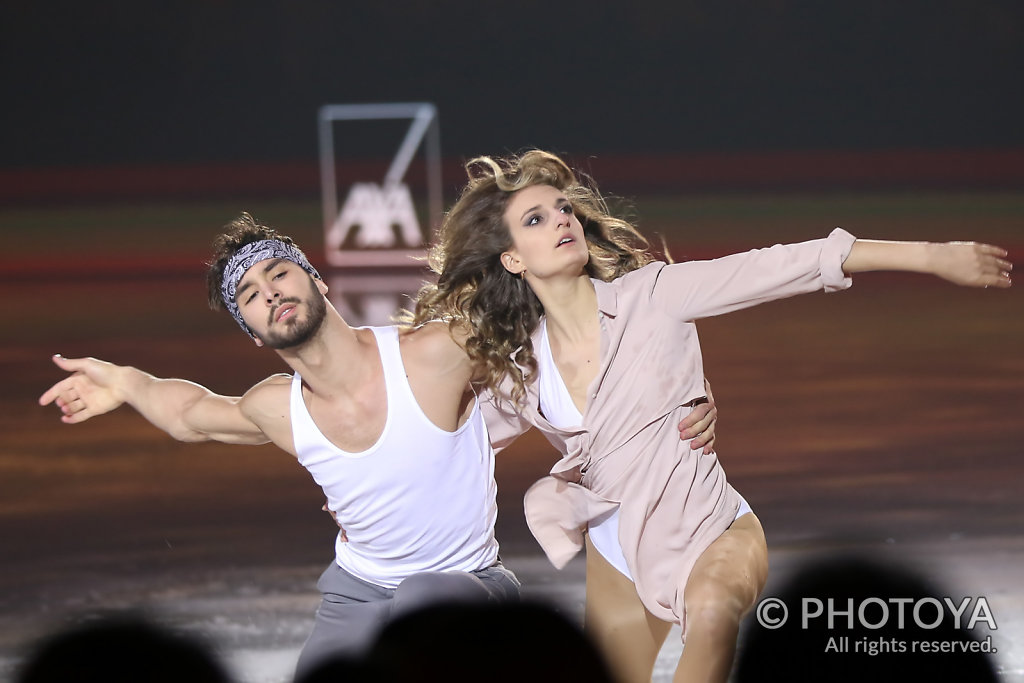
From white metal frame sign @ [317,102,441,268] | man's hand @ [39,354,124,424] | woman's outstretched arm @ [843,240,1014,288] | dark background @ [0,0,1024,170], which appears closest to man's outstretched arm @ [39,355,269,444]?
man's hand @ [39,354,124,424]

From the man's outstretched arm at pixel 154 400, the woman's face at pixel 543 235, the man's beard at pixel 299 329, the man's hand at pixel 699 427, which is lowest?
the man's outstretched arm at pixel 154 400

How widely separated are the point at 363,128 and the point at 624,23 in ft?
10.0

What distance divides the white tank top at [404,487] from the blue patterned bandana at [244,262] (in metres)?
0.24

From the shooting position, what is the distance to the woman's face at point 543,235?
275cm

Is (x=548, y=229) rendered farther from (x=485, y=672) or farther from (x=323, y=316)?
(x=485, y=672)

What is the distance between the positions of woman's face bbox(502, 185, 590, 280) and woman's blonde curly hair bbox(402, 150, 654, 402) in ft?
0.10

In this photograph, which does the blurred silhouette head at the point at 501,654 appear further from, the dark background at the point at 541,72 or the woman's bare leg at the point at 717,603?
the dark background at the point at 541,72

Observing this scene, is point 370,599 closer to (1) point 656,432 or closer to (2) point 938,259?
(1) point 656,432

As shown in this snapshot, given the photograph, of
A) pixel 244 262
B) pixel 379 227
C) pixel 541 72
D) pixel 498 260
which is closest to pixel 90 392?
pixel 244 262

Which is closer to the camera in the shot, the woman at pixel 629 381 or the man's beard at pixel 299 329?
the woman at pixel 629 381

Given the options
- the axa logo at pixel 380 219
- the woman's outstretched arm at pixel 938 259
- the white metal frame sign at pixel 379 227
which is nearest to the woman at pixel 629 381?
the woman's outstretched arm at pixel 938 259

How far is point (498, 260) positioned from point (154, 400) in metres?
0.93

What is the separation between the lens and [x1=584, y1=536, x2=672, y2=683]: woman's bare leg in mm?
2758

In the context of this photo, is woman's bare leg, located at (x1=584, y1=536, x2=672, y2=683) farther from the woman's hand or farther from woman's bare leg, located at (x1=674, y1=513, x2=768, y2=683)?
the woman's hand
